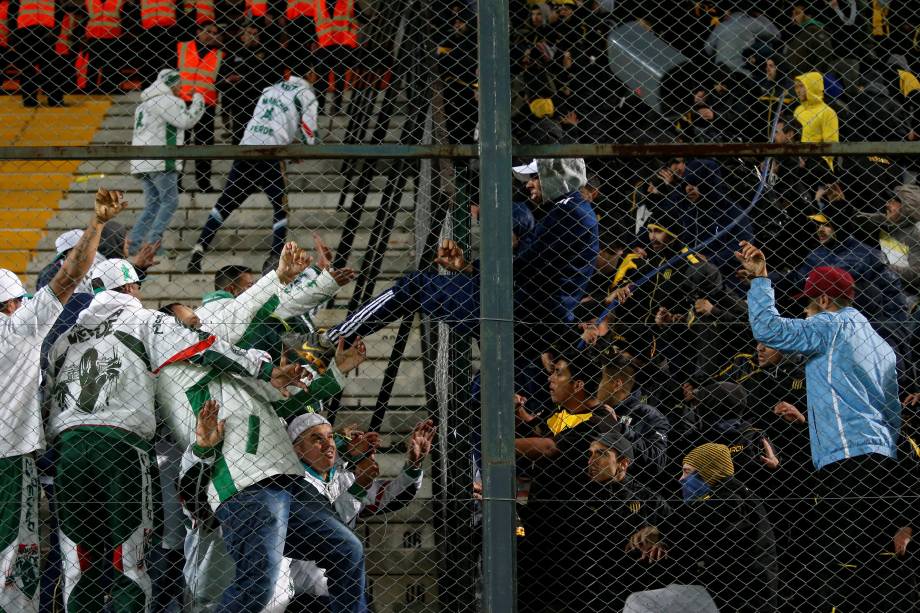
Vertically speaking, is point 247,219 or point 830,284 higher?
point 247,219

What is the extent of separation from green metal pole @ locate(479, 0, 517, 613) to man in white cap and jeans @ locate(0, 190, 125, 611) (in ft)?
5.64

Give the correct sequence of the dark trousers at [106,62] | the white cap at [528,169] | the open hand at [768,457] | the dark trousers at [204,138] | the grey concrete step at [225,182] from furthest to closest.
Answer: the dark trousers at [106,62]
the dark trousers at [204,138]
the grey concrete step at [225,182]
the white cap at [528,169]
the open hand at [768,457]

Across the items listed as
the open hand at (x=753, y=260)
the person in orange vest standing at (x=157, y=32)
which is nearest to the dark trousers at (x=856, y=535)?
the open hand at (x=753, y=260)

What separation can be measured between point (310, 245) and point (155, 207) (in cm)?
130

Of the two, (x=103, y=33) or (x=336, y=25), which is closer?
(x=336, y=25)

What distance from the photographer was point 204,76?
391 inches

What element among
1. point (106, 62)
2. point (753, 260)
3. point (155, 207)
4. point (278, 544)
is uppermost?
point (106, 62)

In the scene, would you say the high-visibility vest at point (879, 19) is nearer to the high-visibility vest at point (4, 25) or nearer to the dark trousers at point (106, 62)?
the dark trousers at point (106, 62)

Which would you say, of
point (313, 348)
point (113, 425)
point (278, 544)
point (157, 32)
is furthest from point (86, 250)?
point (157, 32)

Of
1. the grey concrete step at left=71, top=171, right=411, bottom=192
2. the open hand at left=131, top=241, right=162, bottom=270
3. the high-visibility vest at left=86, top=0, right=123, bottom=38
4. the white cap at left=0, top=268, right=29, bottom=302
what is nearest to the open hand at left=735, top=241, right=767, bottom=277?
the open hand at left=131, top=241, right=162, bottom=270

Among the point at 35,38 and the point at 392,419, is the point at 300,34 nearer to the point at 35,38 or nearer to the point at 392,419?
the point at 35,38

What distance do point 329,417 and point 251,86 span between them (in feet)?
10.2

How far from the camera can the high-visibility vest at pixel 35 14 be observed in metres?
10.2

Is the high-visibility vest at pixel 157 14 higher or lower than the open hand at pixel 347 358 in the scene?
higher
